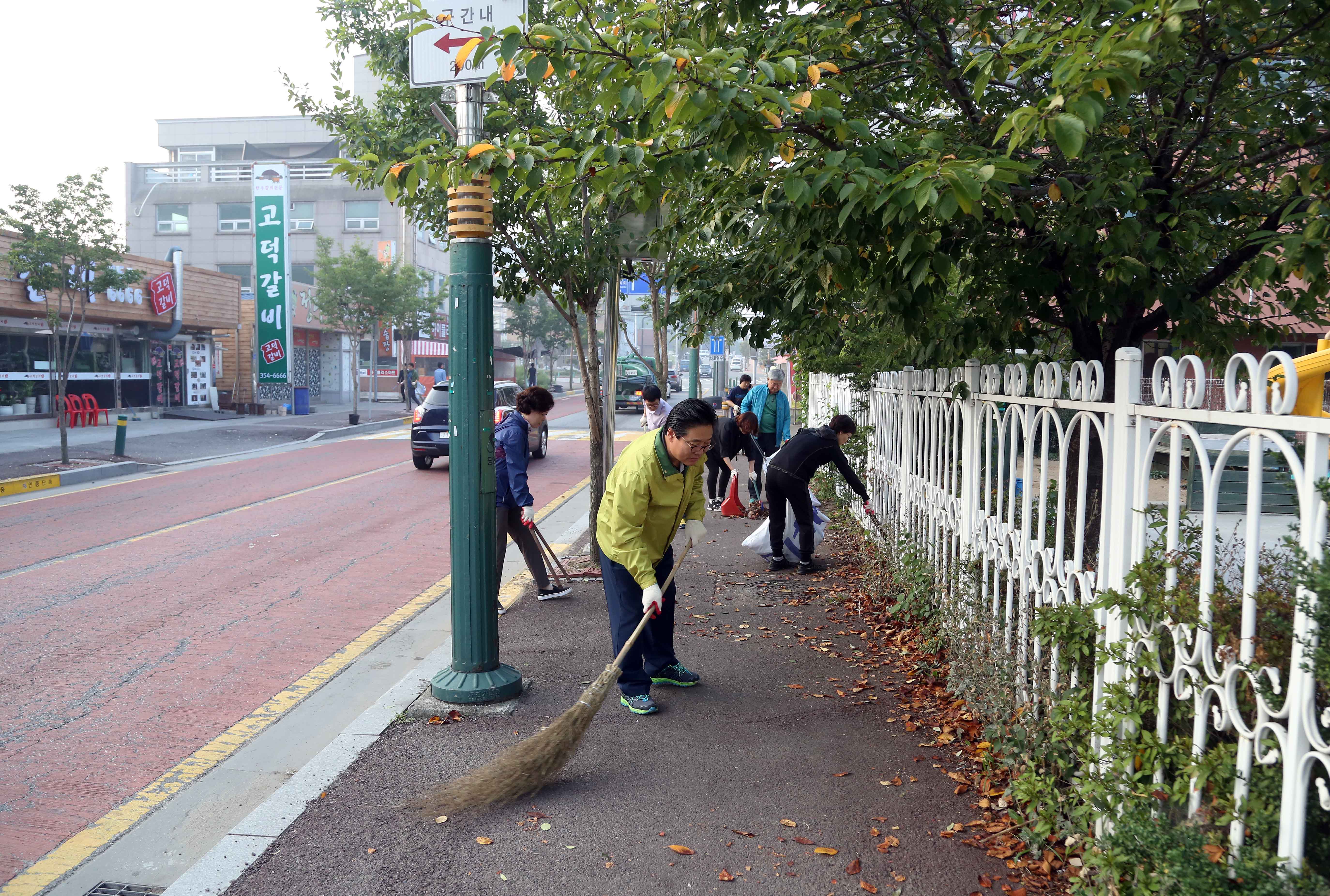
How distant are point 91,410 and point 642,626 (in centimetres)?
2538

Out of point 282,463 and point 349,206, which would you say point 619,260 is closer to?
point 282,463

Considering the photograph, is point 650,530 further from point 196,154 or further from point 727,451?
point 196,154

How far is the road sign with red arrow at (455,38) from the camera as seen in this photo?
196 inches

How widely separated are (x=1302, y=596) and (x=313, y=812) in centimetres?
362

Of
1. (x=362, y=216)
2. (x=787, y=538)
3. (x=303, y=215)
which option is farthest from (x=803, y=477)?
(x=303, y=215)

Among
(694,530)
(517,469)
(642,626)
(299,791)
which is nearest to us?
(299,791)

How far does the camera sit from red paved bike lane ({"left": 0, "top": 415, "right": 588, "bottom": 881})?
4609 mm

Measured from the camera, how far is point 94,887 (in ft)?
11.4

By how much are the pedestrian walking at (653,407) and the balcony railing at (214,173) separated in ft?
138

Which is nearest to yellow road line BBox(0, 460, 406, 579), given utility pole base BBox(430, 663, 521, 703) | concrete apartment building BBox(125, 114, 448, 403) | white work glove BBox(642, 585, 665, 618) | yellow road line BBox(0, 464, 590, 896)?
yellow road line BBox(0, 464, 590, 896)

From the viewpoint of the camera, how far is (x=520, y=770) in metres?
3.98

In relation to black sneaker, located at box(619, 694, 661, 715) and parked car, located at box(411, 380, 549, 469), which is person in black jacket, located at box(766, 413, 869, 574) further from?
parked car, located at box(411, 380, 549, 469)

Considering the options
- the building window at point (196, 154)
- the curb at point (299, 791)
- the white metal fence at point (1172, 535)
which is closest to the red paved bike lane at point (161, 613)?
the curb at point (299, 791)

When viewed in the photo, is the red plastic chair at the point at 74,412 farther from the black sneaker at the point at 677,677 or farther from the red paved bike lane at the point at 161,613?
the black sneaker at the point at 677,677
